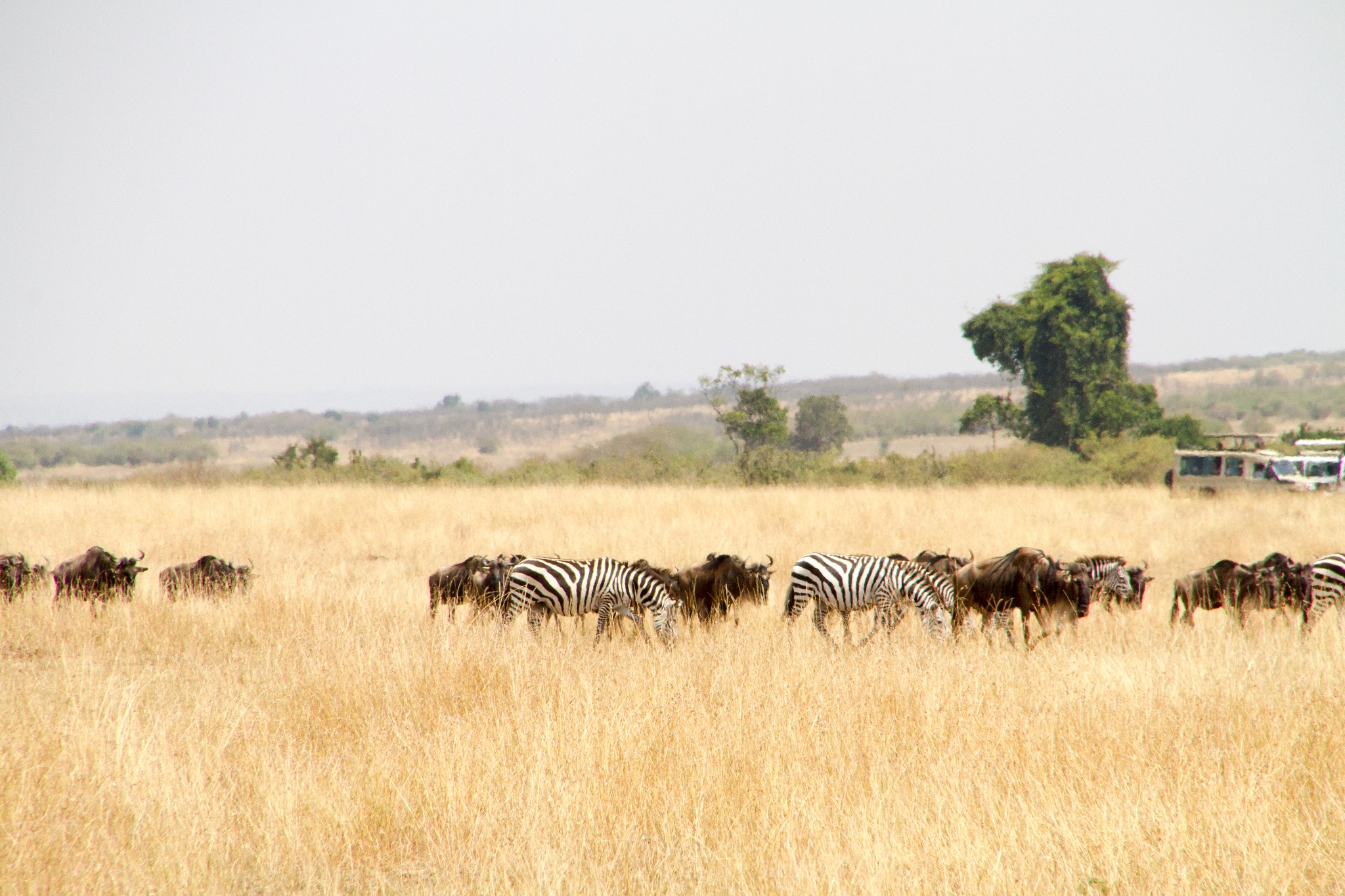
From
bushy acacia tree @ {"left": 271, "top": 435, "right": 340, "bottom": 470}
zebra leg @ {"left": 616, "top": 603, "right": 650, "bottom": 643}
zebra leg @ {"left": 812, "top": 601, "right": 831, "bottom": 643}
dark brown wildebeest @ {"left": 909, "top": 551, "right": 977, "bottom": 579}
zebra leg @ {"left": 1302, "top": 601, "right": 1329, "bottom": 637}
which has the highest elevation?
bushy acacia tree @ {"left": 271, "top": 435, "right": 340, "bottom": 470}

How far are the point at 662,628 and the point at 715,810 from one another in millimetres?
3677

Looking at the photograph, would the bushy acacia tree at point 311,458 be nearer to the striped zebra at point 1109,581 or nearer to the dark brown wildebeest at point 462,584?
the dark brown wildebeest at point 462,584

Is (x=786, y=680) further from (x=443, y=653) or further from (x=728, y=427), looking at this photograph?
(x=728, y=427)

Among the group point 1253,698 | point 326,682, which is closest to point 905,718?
point 1253,698

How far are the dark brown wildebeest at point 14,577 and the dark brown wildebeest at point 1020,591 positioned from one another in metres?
9.79

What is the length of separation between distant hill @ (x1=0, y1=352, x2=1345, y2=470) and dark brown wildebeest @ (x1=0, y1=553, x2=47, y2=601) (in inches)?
1906

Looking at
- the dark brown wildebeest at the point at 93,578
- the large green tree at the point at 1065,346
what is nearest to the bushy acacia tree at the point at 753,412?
the large green tree at the point at 1065,346

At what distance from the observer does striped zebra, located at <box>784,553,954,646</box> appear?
9.25m

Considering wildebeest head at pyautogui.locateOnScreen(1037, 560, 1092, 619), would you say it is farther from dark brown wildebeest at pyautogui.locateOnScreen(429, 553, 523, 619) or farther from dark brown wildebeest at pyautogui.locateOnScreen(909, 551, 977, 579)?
dark brown wildebeest at pyautogui.locateOnScreen(429, 553, 523, 619)

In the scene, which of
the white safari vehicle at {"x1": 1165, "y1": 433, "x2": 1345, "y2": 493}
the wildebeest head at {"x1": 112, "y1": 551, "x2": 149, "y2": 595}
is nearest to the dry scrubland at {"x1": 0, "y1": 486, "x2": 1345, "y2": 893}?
the wildebeest head at {"x1": 112, "y1": 551, "x2": 149, "y2": 595}

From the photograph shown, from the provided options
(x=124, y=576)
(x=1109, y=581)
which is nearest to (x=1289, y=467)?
(x=1109, y=581)

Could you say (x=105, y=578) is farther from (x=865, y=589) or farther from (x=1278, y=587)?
(x=1278, y=587)

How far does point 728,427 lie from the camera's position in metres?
34.1

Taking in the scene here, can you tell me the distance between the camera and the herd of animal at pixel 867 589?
8898 mm
